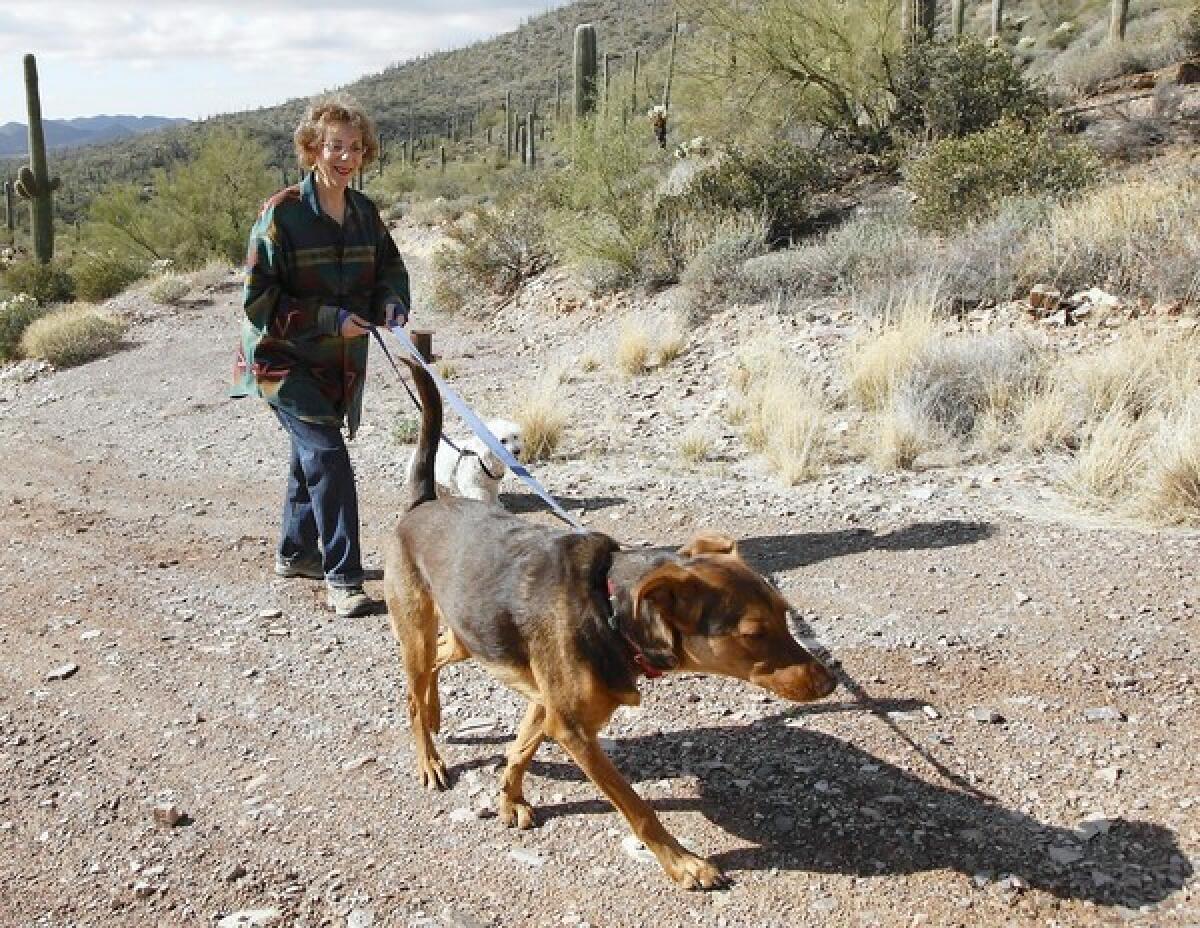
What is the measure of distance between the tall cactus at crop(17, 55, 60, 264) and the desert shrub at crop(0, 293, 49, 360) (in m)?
6.26

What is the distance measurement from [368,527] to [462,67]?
85.7m

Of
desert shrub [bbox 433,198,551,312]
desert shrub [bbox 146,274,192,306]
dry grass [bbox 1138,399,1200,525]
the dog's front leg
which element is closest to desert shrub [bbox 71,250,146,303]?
desert shrub [bbox 146,274,192,306]

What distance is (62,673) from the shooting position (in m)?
5.31

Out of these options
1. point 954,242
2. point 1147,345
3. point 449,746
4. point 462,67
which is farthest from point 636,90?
point 462,67

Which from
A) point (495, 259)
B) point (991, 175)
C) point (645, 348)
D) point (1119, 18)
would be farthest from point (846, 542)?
point (1119, 18)

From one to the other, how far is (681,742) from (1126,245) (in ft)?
24.5

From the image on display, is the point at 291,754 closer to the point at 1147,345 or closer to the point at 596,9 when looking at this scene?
the point at 1147,345

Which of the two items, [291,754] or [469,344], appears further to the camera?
[469,344]

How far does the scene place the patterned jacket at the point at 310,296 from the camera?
18.1ft

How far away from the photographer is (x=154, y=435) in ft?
36.3

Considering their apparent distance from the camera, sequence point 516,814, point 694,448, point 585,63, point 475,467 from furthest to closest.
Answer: point 585,63, point 694,448, point 475,467, point 516,814

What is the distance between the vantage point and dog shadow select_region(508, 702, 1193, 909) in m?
3.42

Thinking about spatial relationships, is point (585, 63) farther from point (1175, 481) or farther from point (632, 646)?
point (632, 646)

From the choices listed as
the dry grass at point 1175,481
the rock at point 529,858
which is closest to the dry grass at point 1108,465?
the dry grass at point 1175,481
